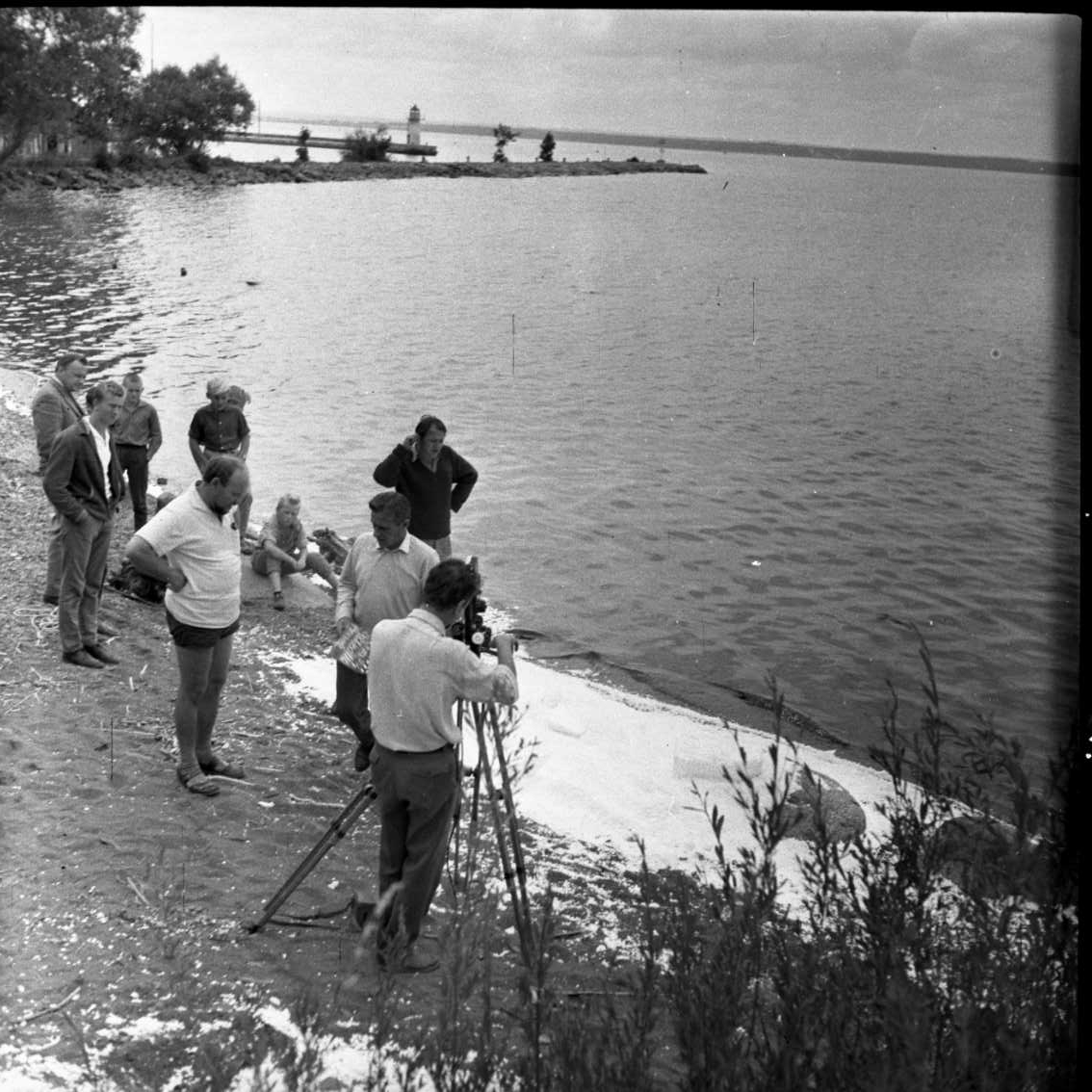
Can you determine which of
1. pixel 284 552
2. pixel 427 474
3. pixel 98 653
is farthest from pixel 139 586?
pixel 427 474

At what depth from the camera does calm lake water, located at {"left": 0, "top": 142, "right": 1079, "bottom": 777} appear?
11.3 m

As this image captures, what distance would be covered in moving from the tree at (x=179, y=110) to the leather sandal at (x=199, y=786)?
2015cm

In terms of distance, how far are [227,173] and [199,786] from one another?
48.5m

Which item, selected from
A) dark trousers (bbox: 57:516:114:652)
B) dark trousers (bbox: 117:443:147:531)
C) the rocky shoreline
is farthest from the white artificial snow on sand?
the rocky shoreline

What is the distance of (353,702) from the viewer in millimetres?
6473

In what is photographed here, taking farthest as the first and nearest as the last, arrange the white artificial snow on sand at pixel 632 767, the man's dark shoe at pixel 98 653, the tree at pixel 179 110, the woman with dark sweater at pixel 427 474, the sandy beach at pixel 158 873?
1. the tree at pixel 179 110
2. the man's dark shoe at pixel 98 653
3. the woman with dark sweater at pixel 427 474
4. the white artificial snow on sand at pixel 632 767
5. the sandy beach at pixel 158 873

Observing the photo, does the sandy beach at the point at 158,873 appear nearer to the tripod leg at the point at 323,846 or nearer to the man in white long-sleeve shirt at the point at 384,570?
the tripod leg at the point at 323,846

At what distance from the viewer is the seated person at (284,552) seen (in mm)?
9602

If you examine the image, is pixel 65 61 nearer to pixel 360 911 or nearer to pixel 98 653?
pixel 98 653

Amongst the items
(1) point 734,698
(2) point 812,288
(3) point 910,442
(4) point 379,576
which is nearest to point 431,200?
(2) point 812,288

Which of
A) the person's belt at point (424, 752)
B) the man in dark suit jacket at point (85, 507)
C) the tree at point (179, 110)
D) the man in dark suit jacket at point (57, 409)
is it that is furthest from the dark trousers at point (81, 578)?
the tree at point (179, 110)

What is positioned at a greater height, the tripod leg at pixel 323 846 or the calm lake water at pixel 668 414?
the calm lake water at pixel 668 414

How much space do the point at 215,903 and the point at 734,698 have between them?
5917 mm

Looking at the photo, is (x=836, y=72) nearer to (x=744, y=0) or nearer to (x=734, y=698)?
(x=744, y=0)
